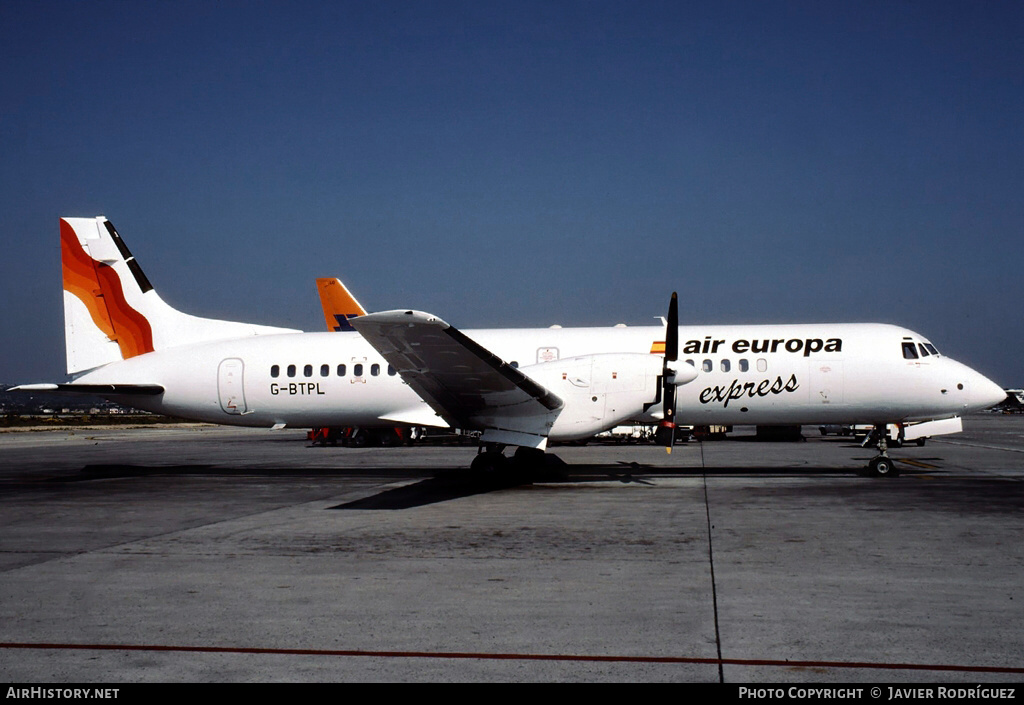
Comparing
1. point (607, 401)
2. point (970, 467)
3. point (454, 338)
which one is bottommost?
point (970, 467)

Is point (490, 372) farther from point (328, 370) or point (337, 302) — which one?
point (337, 302)

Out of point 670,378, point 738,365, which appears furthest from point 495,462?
point 738,365

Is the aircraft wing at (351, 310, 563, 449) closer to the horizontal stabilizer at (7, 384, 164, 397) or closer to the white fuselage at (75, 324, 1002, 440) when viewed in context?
the white fuselage at (75, 324, 1002, 440)

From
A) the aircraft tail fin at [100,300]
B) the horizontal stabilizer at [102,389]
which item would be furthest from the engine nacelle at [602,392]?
the aircraft tail fin at [100,300]

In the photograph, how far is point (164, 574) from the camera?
304 inches

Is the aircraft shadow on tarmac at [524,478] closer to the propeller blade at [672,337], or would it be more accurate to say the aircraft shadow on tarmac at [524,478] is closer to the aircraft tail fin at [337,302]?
the propeller blade at [672,337]

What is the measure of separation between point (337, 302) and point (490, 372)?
1919 cm

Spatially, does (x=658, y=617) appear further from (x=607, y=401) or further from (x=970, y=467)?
(x=970, y=467)

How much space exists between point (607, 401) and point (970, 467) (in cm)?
990

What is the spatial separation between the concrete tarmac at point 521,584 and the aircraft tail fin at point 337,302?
17077mm

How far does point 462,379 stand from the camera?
14289mm

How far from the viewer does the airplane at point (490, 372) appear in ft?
48.9

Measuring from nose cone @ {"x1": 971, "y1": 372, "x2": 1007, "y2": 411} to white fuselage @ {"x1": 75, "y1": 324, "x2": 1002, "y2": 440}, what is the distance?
3 cm
